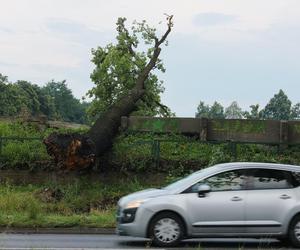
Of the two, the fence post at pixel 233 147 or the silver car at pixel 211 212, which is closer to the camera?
the silver car at pixel 211 212

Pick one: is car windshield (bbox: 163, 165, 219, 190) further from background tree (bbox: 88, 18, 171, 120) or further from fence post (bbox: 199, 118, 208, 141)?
background tree (bbox: 88, 18, 171, 120)

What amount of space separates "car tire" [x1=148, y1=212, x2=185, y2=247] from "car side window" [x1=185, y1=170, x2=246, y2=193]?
0.61 m

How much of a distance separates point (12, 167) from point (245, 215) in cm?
1349

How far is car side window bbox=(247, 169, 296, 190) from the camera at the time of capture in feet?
40.0

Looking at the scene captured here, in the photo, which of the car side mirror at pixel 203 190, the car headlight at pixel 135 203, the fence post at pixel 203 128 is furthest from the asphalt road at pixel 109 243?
the fence post at pixel 203 128

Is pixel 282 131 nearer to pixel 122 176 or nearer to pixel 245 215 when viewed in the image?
pixel 122 176

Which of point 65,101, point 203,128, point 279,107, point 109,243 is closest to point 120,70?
point 203,128

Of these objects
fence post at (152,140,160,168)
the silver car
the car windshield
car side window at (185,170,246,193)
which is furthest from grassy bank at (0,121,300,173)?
the silver car

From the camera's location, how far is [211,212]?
11859 millimetres

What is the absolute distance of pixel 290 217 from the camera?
11953 millimetres

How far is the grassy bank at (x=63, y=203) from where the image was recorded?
16.0 m

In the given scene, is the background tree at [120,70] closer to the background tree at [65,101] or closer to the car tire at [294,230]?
the car tire at [294,230]

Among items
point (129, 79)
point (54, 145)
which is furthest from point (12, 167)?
point (129, 79)

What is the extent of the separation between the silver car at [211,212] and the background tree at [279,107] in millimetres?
89555
